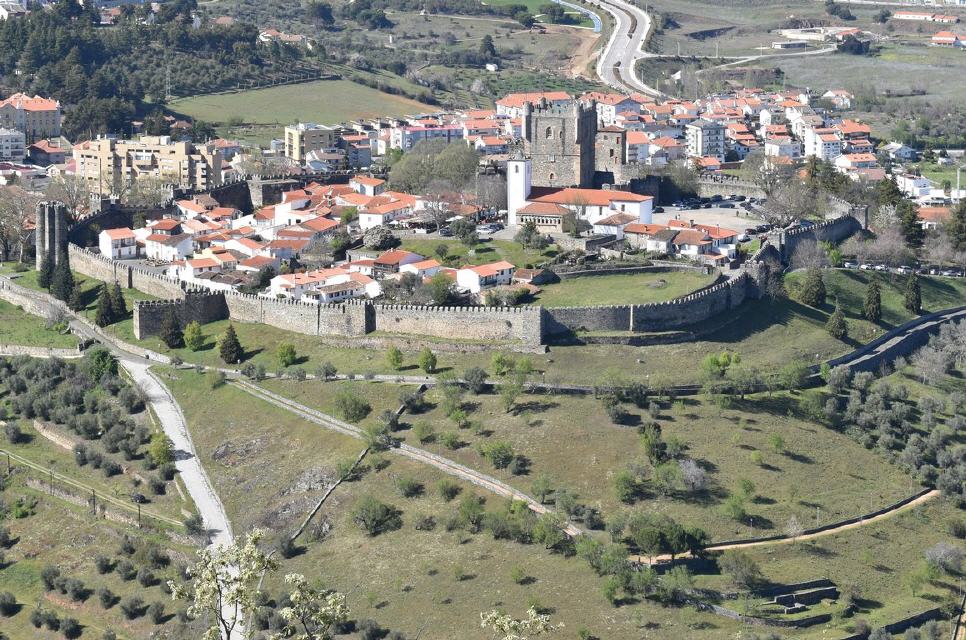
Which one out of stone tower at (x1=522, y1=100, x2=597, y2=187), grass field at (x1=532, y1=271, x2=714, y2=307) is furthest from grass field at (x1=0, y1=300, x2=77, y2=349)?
stone tower at (x1=522, y1=100, x2=597, y2=187)

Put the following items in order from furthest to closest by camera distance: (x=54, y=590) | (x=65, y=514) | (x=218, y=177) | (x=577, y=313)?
1. (x=218, y=177)
2. (x=577, y=313)
3. (x=65, y=514)
4. (x=54, y=590)

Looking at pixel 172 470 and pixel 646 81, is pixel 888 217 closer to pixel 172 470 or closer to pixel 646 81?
pixel 172 470

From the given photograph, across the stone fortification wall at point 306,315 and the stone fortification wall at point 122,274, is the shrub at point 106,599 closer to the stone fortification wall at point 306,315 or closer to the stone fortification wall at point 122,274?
the stone fortification wall at point 306,315

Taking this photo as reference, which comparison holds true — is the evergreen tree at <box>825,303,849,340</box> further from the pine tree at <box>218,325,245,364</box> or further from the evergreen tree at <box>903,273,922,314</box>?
the pine tree at <box>218,325,245,364</box>

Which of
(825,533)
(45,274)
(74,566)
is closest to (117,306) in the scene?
(45,274)

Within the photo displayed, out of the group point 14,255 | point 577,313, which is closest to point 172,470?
point 577,313

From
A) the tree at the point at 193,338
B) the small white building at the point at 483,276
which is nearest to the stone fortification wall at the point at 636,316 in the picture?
the small white building at the point at 483,276
